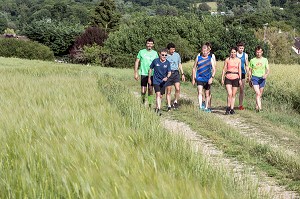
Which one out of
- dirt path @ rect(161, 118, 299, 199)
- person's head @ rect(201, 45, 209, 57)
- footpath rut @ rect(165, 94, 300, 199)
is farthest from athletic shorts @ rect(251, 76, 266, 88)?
dirt path @ rect(161, 118, 299, 199)

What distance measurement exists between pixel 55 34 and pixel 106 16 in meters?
19.8

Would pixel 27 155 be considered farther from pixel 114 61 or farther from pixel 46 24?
pixel 46 24

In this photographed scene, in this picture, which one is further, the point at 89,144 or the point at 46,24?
the point at 46,24

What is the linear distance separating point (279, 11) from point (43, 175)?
162 metres

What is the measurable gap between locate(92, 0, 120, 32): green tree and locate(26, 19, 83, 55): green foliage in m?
14.0

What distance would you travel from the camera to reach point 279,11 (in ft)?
517

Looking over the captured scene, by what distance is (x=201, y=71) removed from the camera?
43.5ft

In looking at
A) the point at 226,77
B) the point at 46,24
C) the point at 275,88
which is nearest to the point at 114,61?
the point at 46,24

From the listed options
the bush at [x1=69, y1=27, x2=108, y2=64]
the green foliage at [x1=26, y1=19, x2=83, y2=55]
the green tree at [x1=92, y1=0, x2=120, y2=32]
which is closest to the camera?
the bush at [x1=69, y1=27, x2=108, y2=64]

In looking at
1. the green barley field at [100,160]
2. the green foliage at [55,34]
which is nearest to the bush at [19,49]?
the green foliage at [55,34]

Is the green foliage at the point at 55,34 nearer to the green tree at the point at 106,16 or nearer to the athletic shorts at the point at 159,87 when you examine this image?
the green tree at the point at 106,16

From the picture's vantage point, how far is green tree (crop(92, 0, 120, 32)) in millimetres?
95562

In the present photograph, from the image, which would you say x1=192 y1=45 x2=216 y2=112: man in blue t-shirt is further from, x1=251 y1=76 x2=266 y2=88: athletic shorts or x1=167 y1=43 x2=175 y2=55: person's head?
x1=251 y1=76 x2=266 y2=88: athletic shorts

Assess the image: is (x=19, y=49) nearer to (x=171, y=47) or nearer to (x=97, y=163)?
(x=171, y=47)
